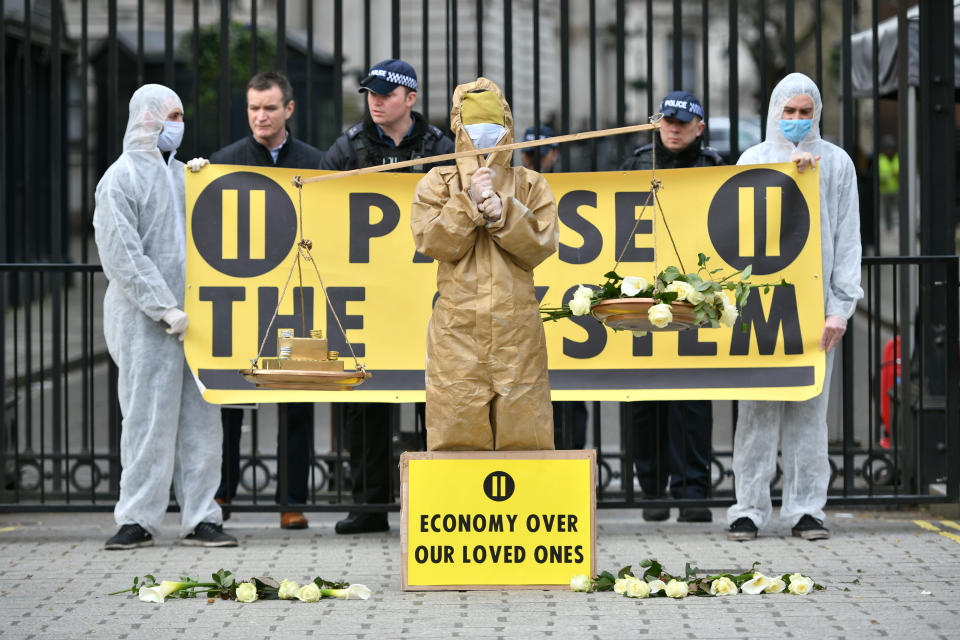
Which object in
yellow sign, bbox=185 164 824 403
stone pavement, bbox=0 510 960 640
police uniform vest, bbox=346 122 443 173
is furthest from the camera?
police uniform vest, bbox=346 122 443 173

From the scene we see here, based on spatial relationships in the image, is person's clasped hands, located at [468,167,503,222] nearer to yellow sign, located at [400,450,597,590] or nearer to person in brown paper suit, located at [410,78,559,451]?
person in brown paper suit, located at [410,78,559,451]

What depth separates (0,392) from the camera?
26.0 ft

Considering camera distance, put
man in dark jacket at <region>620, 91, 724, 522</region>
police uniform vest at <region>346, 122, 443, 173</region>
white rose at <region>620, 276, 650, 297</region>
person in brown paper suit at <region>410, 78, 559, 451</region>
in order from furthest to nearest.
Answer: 1. man in dark jacket at <region>620, 91, 724, 522</region>
2. police uniform vest at <region>346, 122, 443, 173</region>
3. white rose at <region>620, 276, 650, 297</region>
4. person in brown paper suit at <region>410, 78, 559, 451</region>

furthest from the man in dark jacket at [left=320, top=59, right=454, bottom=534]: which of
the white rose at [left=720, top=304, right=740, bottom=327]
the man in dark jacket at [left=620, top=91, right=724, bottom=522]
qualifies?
the white rose at [left=720, top=304, right=740, bottom=327]

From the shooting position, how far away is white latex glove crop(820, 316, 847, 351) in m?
7.32

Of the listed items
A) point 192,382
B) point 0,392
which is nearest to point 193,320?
point 192,382

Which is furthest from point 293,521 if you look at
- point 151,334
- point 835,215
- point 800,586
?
point 835,215

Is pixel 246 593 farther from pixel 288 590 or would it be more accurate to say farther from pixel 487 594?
pixel 487 594

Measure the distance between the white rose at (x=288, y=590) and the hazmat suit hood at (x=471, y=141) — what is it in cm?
186

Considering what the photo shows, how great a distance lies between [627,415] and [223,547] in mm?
2275

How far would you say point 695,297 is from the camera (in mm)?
6043

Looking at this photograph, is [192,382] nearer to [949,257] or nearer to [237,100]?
[949,257]

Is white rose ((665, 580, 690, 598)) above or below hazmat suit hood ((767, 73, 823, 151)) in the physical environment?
below

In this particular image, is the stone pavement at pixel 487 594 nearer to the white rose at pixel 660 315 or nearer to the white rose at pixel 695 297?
the white rose at pixel 660 315
